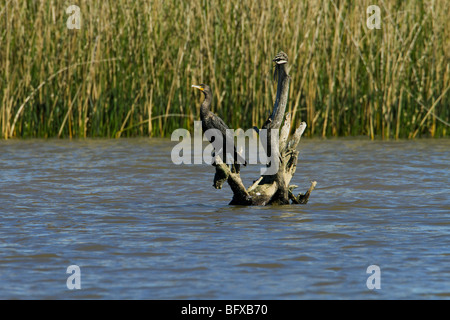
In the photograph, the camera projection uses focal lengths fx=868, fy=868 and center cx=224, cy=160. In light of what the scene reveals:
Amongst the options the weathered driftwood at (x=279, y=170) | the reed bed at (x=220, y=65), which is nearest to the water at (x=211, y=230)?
the weathered driftwood at (x=279, y=170)

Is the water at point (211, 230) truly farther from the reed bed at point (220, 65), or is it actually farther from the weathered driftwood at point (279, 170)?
the reed bed at point (220, 65)

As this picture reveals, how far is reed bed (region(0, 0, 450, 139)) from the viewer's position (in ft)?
37.2

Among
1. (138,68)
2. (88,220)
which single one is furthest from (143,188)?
(138,68)

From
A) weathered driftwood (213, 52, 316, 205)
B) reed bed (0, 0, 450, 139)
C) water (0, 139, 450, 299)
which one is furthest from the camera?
reed bed (0, 0, 450, 139)

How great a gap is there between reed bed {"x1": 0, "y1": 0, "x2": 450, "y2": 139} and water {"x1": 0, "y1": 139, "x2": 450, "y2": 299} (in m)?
1.21

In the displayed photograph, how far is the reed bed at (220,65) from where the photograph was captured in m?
11.3

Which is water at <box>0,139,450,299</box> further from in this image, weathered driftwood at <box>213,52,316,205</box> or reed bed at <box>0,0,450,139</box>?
reed bed at <box>0,0,450,139</box>

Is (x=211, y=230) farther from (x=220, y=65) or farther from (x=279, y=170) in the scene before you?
(x=220, y=65)

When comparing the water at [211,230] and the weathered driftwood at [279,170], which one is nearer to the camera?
the water at [211,230]

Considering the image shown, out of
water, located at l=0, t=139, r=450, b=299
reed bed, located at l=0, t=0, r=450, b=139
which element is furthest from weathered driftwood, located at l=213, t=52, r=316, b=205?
reed bed, located at l=0, t=0, r=450, b=139

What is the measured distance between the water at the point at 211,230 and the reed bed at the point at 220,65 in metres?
1.21

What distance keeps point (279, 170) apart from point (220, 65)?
460 centimetres

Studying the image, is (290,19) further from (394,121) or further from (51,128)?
(51,128)
